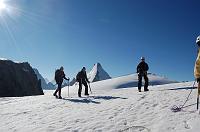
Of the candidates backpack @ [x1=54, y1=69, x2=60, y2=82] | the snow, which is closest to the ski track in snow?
the snow

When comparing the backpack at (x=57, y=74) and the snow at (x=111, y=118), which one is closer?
the snow at (x=111, y=118)

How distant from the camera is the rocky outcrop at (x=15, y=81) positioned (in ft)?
282

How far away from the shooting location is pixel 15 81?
9094 cm

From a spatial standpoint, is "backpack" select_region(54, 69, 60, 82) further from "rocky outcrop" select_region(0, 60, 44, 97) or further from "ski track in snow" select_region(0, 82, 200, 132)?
"rocky outcrop" select_region(0, 60, 44, 97)

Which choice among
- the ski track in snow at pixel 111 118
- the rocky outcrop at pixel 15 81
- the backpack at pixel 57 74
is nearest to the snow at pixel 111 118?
the ski track in snow at pixel 111 118

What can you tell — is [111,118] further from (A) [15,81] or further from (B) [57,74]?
(A) [15,81]

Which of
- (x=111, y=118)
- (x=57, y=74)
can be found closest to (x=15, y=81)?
(x=57, y=74)

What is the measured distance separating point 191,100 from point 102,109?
4.37 meters

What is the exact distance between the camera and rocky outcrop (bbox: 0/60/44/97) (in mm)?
86000

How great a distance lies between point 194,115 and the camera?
1145 cm

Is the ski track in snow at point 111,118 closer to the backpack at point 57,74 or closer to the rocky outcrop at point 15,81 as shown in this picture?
the backpack at point 57,74

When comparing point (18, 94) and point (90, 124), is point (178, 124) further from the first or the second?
point (18, 94)

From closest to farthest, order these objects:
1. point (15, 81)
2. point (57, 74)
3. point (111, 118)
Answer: point (111, 118)
point (57, 74)
point (15, 81)

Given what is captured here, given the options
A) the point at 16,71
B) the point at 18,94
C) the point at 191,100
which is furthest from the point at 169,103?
the point at 16,71
